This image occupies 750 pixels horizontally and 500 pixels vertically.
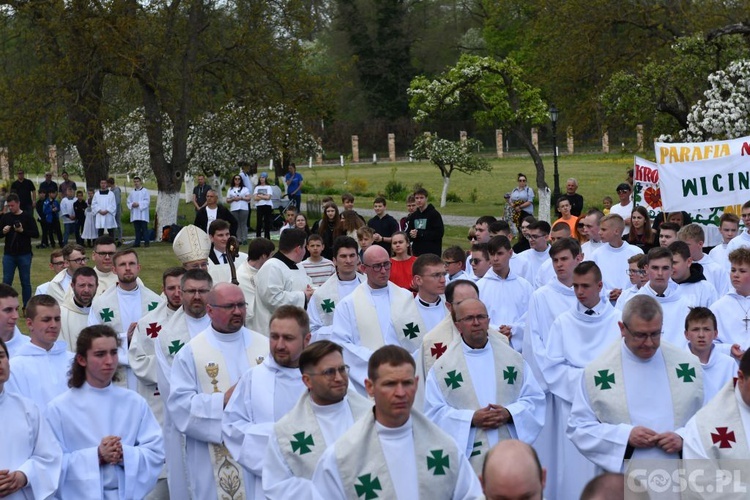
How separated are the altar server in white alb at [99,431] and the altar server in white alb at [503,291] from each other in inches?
184

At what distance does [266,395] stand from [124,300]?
4.18 metres

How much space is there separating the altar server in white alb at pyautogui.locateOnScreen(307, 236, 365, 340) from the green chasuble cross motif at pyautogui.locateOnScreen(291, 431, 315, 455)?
4566mm

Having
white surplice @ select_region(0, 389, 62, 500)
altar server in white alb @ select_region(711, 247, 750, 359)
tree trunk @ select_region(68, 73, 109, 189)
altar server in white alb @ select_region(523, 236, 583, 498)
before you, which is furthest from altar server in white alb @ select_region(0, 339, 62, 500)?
tree trunk @ select_region(68, 73, 109, 189)

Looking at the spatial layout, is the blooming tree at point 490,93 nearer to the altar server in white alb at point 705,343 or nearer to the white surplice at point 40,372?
the altar server in white alb at point 705,343

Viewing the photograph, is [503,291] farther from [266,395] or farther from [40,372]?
[40,372]

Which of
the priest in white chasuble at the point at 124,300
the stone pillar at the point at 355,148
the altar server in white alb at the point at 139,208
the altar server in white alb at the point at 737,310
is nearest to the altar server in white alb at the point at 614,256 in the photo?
the altar server in white alb at the point at 737,310

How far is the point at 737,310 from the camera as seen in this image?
9422mm

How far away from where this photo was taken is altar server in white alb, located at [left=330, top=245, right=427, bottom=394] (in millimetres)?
9734

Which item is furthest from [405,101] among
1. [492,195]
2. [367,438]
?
[367,438]

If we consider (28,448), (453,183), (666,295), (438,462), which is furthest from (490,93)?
(438,462)

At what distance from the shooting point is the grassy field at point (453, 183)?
25.6 m

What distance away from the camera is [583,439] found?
7.17 metres

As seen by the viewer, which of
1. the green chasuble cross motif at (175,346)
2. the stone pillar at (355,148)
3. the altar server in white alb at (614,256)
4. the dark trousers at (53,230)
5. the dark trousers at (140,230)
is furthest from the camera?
the stone pillar at (355,148)

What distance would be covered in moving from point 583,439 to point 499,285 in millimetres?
4006
